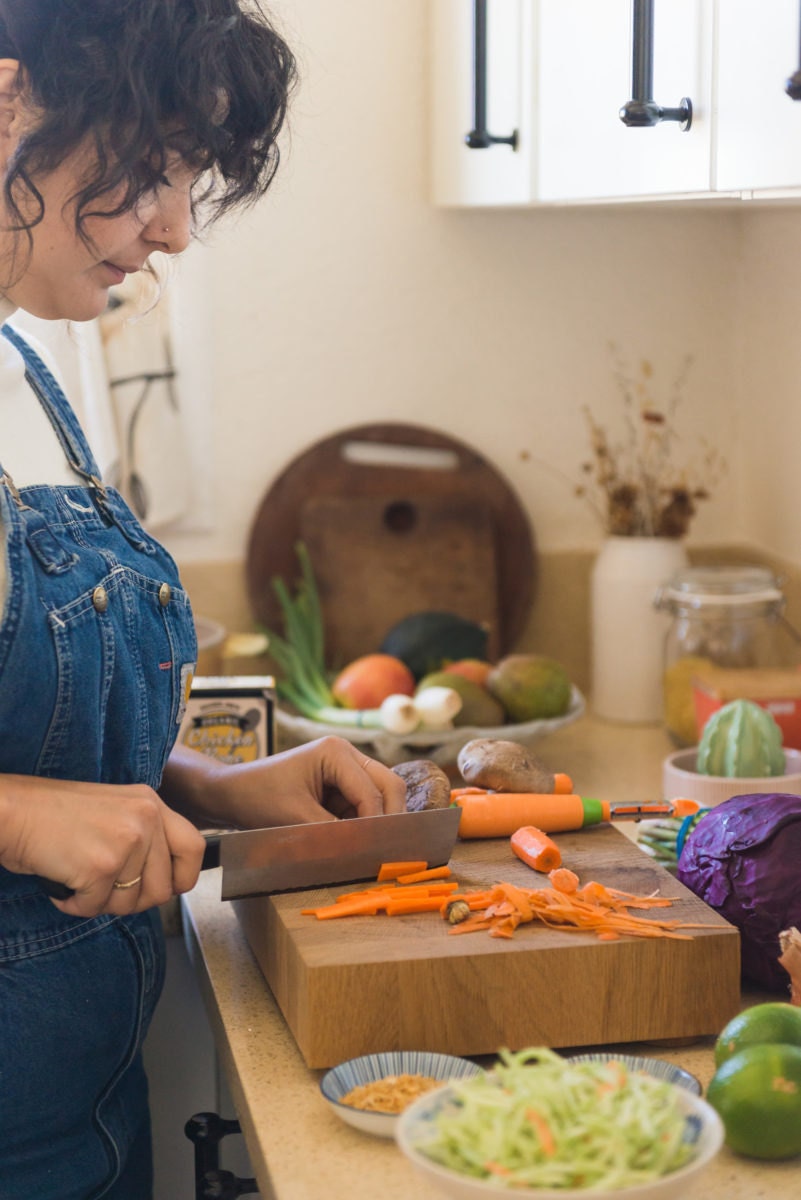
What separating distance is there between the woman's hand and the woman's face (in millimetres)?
379

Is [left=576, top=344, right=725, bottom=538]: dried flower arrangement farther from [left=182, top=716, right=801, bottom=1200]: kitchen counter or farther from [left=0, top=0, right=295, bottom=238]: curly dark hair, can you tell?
[left=0, top=0, right=295, bottom=238]: curly dark hair

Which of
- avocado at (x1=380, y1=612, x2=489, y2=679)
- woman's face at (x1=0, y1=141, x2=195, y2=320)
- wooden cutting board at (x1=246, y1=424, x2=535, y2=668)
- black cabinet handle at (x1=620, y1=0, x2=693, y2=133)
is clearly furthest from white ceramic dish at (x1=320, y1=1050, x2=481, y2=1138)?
wooden cutting board at (x1=246, y1=424, x2=535, y2=668)

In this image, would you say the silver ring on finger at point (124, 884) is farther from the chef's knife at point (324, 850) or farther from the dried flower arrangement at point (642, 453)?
the dried flower arrangement at point (642, 453)

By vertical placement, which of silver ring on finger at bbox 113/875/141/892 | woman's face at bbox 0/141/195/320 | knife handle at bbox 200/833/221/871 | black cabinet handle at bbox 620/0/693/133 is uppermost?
black cabinet handle at bbox 620/0/693/133

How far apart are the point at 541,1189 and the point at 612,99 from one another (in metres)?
0.88

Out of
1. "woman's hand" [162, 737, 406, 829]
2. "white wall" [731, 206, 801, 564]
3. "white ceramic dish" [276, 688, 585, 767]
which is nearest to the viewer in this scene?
"woman's hand" [162, 737, 406, 829]

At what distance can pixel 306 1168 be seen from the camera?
78cm

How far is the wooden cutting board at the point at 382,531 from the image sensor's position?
1.85m

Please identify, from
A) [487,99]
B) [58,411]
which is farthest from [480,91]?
[58,411]

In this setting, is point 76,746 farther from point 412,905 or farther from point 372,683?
point 372,683

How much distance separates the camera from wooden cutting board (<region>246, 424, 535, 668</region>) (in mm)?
1854

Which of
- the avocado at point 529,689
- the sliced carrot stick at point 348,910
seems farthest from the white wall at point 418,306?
the sliced carrot stick at point 348,910

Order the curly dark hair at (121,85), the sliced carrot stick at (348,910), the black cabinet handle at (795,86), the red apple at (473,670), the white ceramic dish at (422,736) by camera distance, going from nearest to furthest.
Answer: the black cabinet handle at (795,86)
the curly dark hair at (121,85)
the sliced carrot stick at (348,910)
the white ceramic dish at (422,736)
the red apple at (473,670)

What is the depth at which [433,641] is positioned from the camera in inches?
67.0
